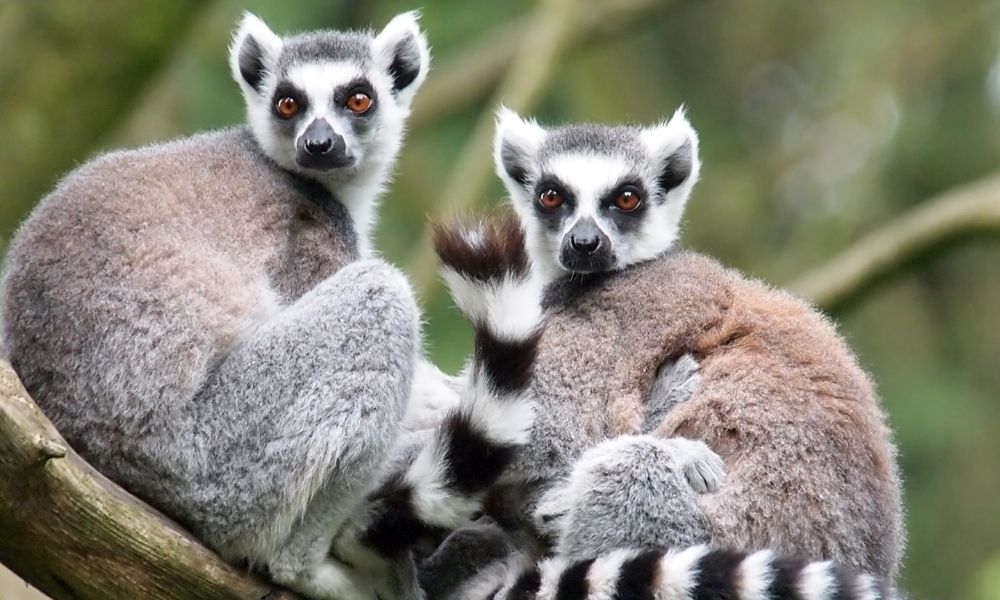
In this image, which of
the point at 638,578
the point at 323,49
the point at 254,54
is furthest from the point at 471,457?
the point at 254,54

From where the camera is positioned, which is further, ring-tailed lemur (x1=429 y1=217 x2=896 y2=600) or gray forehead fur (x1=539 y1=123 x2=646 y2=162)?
gray forehead fur (x1=539 y1=123 x2=646 y2=162)

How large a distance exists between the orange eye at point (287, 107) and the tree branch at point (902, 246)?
3.15 meters

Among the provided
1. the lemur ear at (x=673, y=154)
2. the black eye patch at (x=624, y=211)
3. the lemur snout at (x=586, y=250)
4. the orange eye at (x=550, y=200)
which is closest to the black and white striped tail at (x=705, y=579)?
the lemur snout at (x=586, y=250)

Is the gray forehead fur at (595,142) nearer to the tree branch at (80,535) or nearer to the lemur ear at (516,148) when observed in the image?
the lemur ear at (516,148)

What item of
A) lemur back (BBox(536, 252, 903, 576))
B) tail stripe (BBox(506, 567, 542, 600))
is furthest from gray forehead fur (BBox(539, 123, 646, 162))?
tail stripe (BBox(506, 567, 542, 600))

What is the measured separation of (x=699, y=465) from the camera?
4535 millimetres

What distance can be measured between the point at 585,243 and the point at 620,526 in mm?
1317

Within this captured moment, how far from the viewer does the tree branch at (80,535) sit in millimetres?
4016

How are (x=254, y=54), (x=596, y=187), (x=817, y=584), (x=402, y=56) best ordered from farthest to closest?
(x=402, y=56) → (x=254, y=54) → (x=596, y=187) → (x=817, y=584)

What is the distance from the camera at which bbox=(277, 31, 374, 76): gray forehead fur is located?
5930mm

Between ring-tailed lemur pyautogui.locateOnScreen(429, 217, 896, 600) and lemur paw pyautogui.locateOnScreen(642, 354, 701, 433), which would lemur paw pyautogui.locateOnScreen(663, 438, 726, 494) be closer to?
ring-tailed lemur pyautogui.locateOnScreen(429, 217, 896, 600)

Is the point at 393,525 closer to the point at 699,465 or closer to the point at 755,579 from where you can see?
the point at 699,465

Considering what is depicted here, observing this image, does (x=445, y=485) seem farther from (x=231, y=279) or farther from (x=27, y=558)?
(x=27, y=558)

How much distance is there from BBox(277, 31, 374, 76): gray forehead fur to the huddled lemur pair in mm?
949
